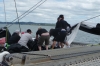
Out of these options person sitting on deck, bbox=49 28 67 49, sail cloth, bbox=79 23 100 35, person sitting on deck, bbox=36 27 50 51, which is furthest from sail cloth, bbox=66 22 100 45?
person sitting on deck, bbox=36 27 50 51

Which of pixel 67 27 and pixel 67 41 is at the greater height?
pixel 67 27

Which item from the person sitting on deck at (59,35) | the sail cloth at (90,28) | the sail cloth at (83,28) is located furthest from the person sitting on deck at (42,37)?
the sail cloth at (90,28)

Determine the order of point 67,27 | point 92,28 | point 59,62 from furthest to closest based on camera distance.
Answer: point 92,28, point 67,27, point 59,62

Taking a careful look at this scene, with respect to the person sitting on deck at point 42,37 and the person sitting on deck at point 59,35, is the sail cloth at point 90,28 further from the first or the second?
the person sitting on deck at point 42,37

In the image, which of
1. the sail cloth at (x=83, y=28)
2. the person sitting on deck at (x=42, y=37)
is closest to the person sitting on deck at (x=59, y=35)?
the person sitting on deck at (x=42, y=37)

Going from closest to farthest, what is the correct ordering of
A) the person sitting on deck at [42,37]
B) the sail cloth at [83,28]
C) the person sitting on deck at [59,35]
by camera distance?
the person sitting on deck at [42,37]
the person sitting on deck at [59,35]
the sail cloth at [83,28]

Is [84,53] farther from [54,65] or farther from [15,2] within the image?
[15,2]

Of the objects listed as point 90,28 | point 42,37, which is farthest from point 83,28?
point 42,37

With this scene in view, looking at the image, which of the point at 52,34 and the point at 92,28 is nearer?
the point at 52,34

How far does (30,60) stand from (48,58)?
465mm

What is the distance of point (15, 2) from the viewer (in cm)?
845

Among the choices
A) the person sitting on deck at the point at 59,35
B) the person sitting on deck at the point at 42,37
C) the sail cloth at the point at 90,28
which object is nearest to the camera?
the person sitting on deck at the point at 42,37

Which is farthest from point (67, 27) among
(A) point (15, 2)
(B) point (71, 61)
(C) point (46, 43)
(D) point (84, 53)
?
(B) point (71, 61)

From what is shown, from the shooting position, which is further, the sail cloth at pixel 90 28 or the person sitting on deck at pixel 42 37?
the sail cloth at pixel 90 28
